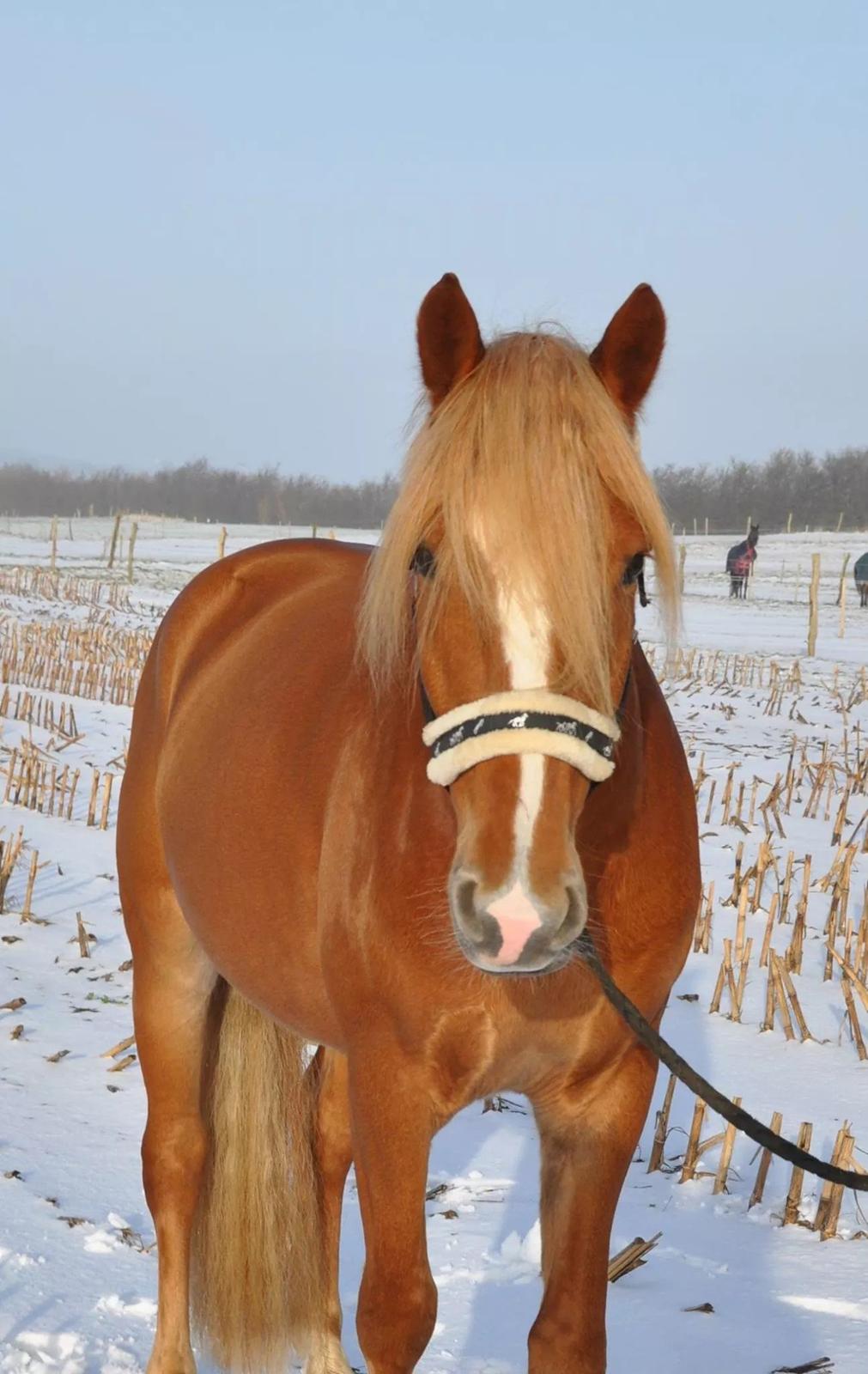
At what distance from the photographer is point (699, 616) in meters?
28.1

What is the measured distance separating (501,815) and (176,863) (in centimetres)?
173

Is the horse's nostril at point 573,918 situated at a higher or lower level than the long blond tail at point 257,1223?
higher

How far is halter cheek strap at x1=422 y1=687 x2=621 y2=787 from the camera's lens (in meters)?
1.87

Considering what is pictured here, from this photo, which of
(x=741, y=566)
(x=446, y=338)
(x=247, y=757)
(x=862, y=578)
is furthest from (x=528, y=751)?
(x=741, y=566)

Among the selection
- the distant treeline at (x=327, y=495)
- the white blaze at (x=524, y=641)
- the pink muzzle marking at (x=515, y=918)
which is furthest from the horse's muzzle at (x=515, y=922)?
the distant treeline at (x=327, y=495)

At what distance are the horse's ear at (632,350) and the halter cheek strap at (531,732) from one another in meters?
0.60

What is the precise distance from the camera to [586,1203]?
7.62 ft

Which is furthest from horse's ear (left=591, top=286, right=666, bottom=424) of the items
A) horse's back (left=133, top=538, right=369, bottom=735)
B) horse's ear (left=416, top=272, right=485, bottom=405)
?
horse's back (left=133, top=538, right=369, bottom=735)

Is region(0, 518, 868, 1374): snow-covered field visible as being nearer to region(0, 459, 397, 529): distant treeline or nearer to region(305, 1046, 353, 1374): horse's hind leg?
region(305, 1046, 353, 1374): horse's hind leg

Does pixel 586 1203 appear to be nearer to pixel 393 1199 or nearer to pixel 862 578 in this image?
pixel 393 1199

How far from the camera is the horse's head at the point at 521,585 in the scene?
1807 millimetres

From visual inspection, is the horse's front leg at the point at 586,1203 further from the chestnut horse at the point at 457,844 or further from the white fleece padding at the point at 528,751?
the white fleece padding at the point at 528,751

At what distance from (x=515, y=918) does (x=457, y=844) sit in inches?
10.5

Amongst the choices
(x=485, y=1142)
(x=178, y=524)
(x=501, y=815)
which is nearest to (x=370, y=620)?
(x=501, y=815)
